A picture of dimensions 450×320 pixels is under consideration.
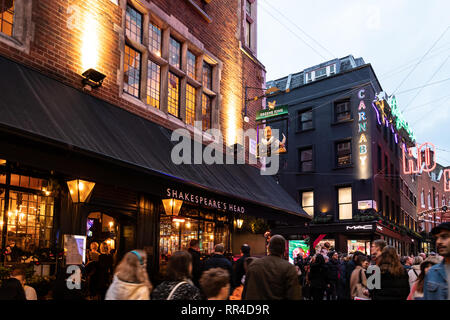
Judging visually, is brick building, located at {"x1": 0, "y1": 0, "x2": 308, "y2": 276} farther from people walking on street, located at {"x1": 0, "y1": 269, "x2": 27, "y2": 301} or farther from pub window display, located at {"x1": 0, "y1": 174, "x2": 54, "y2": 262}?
people walking on street, located at {"x1": 0, "y1": 269, "x2": 27, "y2": 301}

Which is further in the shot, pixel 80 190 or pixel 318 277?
pixel 318 277

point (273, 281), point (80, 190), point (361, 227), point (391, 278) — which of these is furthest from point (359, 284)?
point (361, 227)

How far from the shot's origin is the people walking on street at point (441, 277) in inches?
139

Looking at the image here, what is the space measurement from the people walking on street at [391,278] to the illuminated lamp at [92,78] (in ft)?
20.4

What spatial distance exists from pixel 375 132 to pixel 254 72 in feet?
43.0

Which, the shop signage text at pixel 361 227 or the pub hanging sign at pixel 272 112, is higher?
the pub hanging sign at pixel 272 112

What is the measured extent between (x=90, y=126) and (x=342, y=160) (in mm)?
20968

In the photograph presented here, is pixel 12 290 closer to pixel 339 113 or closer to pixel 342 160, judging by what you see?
pixel 342 160

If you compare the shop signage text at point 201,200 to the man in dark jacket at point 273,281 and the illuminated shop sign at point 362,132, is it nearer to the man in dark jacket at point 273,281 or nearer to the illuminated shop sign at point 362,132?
the man in dark jacket at point 273,281

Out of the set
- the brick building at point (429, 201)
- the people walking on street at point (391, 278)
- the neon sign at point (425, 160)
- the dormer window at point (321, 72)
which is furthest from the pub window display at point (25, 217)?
the brick building at point (429, 201)

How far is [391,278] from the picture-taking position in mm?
5395

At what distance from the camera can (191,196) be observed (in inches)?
360

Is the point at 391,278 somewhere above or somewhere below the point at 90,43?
below
